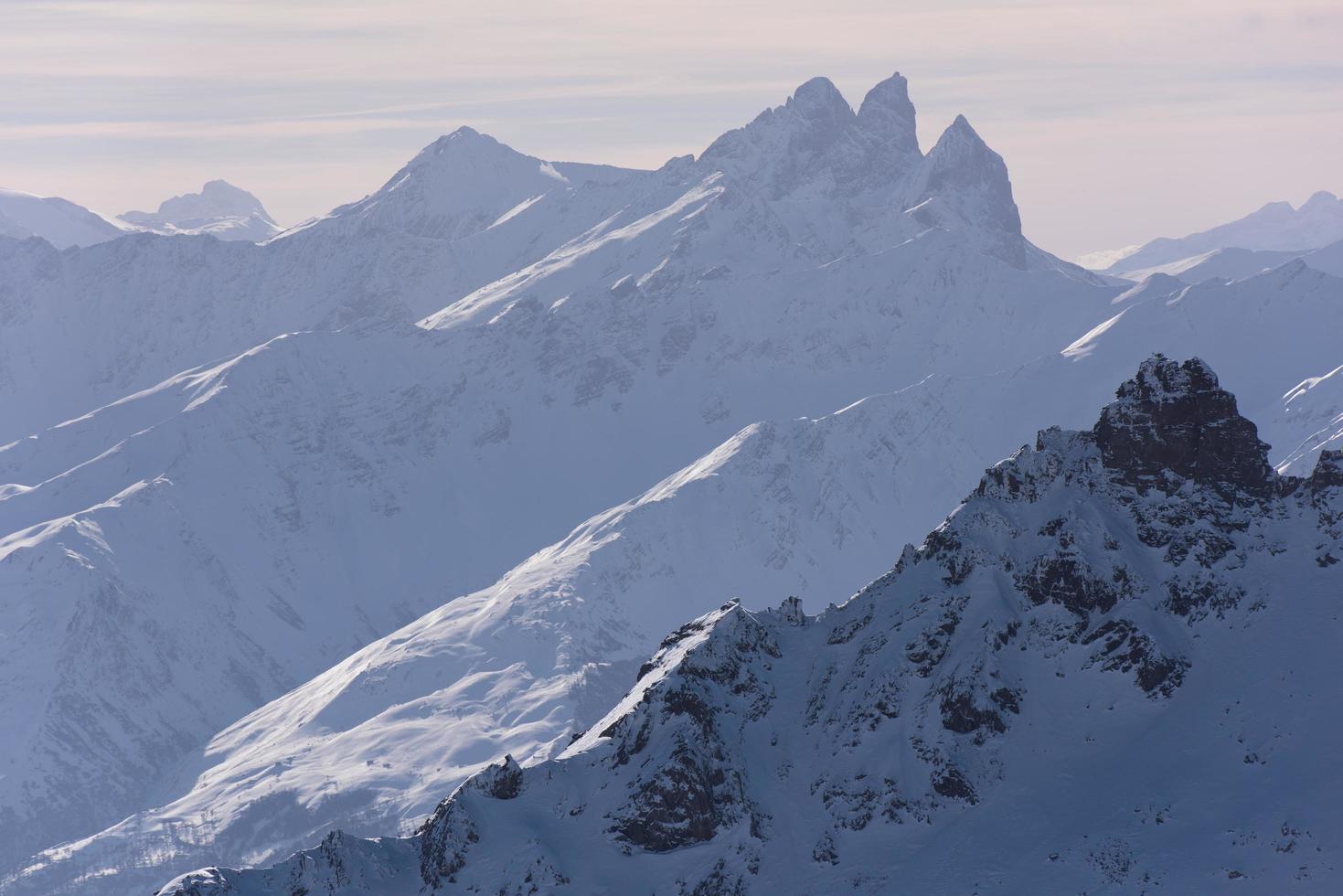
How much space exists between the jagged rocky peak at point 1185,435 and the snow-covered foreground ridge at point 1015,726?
129 millimetres

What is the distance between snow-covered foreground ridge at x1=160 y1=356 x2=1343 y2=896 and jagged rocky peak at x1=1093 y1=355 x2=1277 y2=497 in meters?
0.13

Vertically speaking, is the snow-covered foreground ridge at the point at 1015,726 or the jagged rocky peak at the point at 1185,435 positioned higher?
the jagged rocky peak at the point at 1185,435

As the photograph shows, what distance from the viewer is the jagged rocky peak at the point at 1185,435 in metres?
109

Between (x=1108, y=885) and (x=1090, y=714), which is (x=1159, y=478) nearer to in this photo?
(x=1090, y=714)

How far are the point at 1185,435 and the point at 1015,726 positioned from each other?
2201cm

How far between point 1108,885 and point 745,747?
24.2 meters

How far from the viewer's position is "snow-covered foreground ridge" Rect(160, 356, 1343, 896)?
9344cm

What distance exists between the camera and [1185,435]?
108 m

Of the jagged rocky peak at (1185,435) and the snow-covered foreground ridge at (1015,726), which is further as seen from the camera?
the jagged rocky peak at (1185,435)

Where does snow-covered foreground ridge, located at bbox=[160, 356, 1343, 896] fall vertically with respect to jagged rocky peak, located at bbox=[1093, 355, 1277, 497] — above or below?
below

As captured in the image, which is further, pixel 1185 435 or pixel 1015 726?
pixel 1185 435

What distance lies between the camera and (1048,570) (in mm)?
105250

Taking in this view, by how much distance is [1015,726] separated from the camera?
101438 millimetres

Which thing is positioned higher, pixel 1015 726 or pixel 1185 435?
pixel 1185 435
